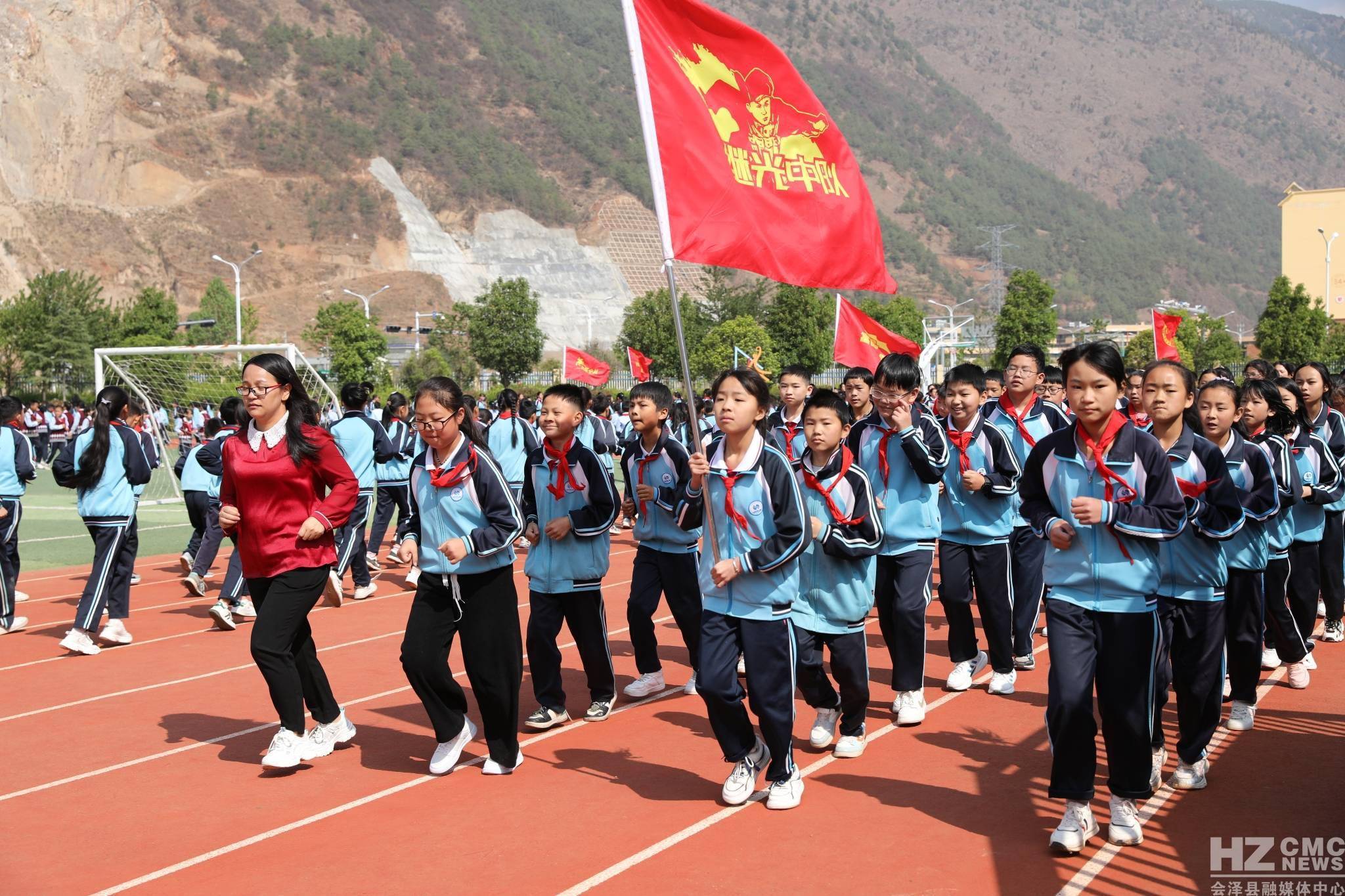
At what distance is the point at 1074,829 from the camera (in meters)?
5.02

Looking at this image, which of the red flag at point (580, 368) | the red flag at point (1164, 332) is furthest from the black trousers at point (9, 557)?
the red flag at point (580, 368)

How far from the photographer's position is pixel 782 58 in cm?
630

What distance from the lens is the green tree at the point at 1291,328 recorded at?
42.5 metres

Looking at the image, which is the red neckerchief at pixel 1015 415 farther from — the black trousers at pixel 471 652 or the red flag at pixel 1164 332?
the red flag at pixel 1164 332

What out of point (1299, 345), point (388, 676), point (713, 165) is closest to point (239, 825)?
point (388, 676)

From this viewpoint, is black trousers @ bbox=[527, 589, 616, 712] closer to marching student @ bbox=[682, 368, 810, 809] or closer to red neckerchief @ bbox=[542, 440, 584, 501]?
red neckerchief @ bbox=[542, 440, 584, 501]

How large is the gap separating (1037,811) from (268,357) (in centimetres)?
429

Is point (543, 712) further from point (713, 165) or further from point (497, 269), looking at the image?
point (497, 269)

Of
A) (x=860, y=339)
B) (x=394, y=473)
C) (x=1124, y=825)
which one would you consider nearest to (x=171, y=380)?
(x=394, y=473)

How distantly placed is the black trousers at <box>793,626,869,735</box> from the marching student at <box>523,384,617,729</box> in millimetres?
1257

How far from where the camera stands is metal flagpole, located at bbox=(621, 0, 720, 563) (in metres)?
5.26

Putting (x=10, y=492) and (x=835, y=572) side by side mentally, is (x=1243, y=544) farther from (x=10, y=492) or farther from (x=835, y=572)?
(x=10, y=492)

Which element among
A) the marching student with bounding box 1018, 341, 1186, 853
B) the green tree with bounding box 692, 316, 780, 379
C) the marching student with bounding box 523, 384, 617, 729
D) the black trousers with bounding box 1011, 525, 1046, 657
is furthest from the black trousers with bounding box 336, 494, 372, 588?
the green tree with bounding box 692, 316, 780, 379

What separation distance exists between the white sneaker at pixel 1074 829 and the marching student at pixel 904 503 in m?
1.96
